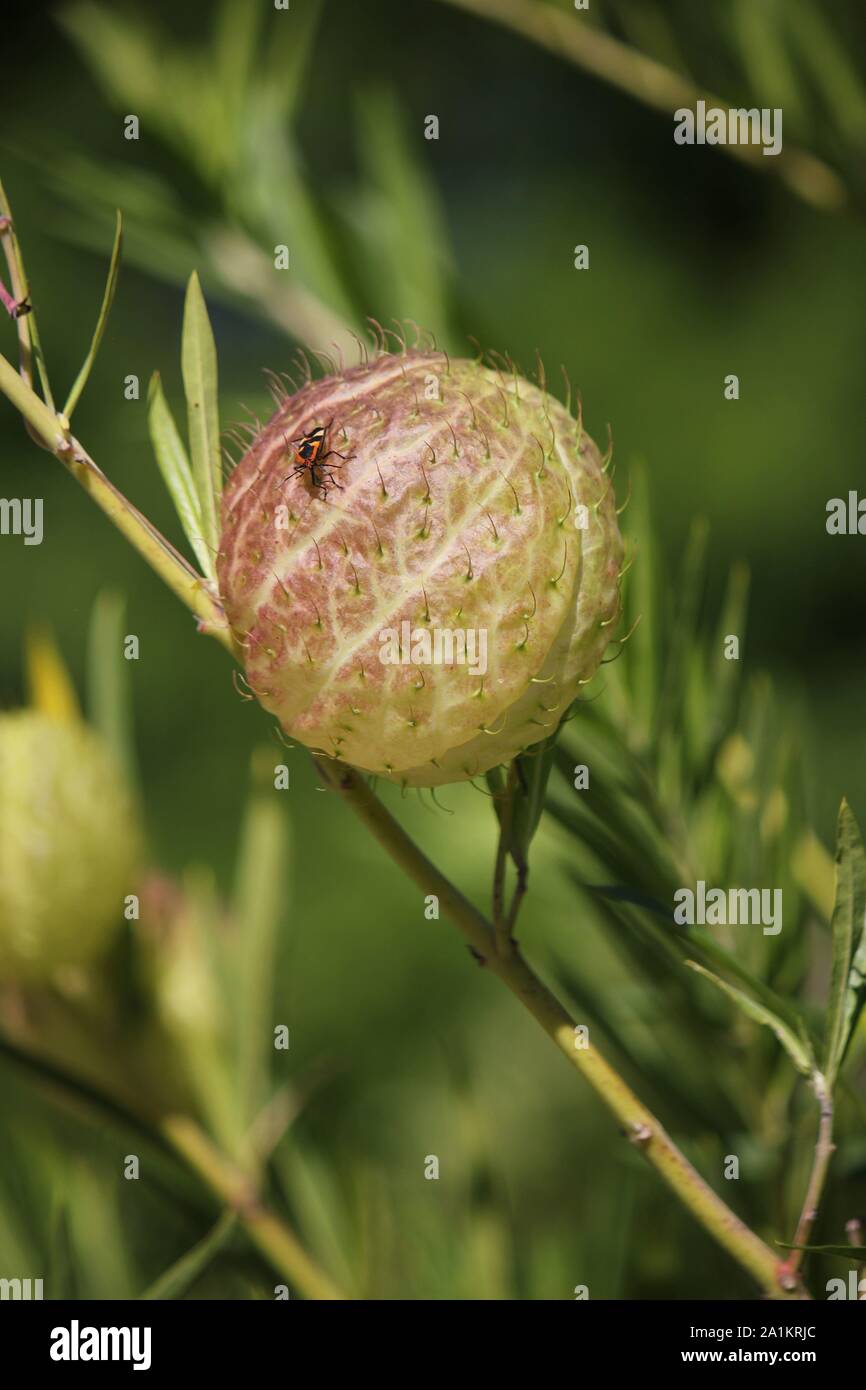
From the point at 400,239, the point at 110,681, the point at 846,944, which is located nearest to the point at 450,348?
the point at 400,239

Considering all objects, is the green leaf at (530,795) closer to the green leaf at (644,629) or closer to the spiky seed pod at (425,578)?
the spiky seed pod at (425,578)

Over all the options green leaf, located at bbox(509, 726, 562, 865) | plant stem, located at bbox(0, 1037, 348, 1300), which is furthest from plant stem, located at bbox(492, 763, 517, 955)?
plant stem, located at bbox(0, 1037, 348, 1300)

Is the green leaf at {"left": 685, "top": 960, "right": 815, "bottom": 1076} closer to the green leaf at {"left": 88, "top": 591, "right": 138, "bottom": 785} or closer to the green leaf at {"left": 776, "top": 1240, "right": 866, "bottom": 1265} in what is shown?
the green leaf at {"left": 776, "top": 1240, "right": 866, "bottom": 1265}

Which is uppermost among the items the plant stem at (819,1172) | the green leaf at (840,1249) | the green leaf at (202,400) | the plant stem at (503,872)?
the green leaf at (202,400)

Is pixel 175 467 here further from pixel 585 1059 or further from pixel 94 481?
pixel 585 1059

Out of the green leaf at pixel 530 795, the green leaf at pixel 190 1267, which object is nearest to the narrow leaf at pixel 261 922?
the green leaf at pixel 190 1267

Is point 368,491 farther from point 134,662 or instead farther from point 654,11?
point 134,662
